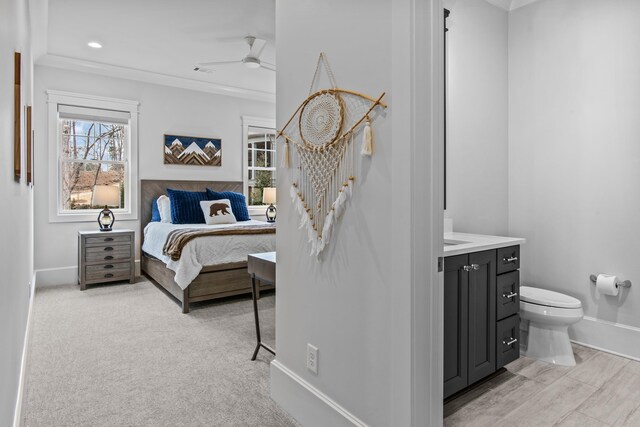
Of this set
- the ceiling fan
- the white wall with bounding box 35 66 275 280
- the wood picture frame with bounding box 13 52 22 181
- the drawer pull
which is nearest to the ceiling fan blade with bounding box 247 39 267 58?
the ceiling fan

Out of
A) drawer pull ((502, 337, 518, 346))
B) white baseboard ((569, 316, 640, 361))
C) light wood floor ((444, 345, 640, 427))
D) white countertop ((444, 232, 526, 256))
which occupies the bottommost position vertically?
light wood floor ((444, 345, 640, 427))

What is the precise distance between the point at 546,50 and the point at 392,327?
2.80 meters

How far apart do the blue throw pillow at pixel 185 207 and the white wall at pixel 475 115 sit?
134 inches

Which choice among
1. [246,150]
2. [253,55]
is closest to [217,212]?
[246,150]

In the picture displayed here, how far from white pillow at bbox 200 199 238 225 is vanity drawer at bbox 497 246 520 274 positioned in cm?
364

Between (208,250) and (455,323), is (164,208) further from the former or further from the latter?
(455,323)

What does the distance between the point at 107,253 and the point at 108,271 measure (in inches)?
8.7

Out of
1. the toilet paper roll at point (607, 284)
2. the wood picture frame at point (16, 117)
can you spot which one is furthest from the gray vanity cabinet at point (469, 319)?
the wood picture frame at point (16, 117)

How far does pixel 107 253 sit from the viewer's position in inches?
184

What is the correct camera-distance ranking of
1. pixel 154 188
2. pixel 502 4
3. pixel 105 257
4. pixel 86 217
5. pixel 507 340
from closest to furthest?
pixel 507 340, pixel 502 4, pixel 105 257, pixel 86 217, pixel 154 188

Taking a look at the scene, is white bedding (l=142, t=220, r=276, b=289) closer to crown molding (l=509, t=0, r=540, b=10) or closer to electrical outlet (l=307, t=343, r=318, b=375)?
electrical outlet (l=307, t=343, r=318, b=375)

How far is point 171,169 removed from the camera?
5.61 m

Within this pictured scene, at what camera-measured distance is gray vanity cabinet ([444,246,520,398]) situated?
1942mm

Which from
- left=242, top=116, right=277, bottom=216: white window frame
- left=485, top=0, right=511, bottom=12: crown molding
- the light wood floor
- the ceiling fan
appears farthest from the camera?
left=242, top=116, right=277, bottom=216: white window frame
